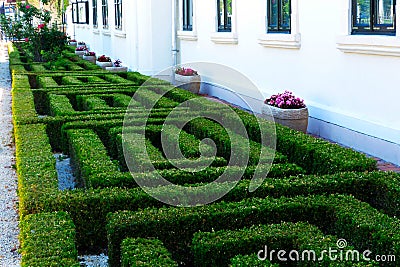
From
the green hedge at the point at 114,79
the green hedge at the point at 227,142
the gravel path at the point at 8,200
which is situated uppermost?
the green hedge at the point at 114,79

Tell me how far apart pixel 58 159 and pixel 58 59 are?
12.0 m

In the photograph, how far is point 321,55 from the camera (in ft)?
30.2

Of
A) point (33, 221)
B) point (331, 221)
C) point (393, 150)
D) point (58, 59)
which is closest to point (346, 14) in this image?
point (393, 150)

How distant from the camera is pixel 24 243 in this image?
443cm

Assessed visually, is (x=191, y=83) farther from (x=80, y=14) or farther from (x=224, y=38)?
(x=80, y=14)

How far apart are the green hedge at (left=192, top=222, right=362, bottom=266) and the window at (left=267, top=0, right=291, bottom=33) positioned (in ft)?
20.7

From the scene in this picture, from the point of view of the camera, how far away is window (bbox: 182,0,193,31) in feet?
52.3

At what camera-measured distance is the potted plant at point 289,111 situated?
908cm

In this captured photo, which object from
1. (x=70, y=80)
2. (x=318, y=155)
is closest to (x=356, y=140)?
(x=318, y=155)

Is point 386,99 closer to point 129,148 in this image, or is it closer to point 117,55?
point 129,148

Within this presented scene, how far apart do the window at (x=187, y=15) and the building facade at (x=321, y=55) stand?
2.5 inches

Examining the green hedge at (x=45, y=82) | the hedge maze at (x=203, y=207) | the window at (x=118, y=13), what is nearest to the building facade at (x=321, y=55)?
the hedge maze at (x=203, y=207)

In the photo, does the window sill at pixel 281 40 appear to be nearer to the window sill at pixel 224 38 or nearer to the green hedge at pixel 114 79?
the window sill at pixel 224 38

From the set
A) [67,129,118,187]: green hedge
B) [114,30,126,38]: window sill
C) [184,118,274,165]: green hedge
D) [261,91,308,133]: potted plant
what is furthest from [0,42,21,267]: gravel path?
[114,30,126,38]: window sill
